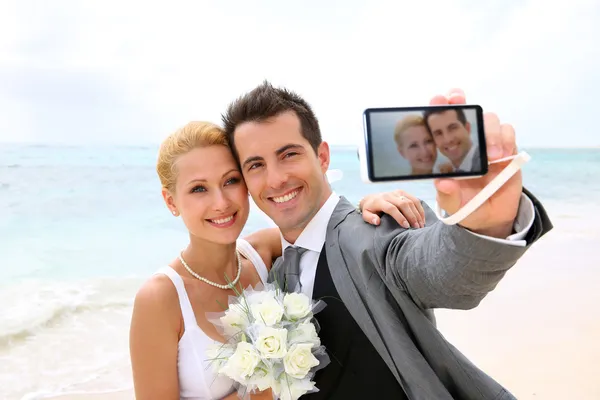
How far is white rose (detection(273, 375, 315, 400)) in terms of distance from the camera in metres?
2.23

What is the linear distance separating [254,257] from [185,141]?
846 millimetres

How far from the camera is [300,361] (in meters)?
2.20

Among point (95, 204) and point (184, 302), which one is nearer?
point (184, 302)

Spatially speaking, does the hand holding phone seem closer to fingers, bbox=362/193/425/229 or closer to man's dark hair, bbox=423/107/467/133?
man's dark hair, bbox=423/107/467/133

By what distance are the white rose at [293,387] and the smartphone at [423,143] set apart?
1156 mm

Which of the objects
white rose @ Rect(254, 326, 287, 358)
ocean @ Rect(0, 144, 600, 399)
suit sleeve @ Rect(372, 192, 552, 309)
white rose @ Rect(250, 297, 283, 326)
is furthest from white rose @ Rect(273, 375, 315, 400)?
ocean @ Rect(0, 144, 600, 399)

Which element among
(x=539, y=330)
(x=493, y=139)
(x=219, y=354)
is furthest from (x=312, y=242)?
(x=539, y=330)

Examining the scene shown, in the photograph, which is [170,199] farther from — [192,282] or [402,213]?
[402,213]

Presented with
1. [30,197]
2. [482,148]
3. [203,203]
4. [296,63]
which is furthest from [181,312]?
[296,63]

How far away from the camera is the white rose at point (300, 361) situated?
2.20 metres

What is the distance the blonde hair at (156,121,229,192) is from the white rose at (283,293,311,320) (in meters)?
0.97

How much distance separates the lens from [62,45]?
31.8 meters

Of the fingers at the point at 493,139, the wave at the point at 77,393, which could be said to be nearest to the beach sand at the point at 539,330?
the wave at the point at 77,393

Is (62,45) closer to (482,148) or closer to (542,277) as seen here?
(542,277)
